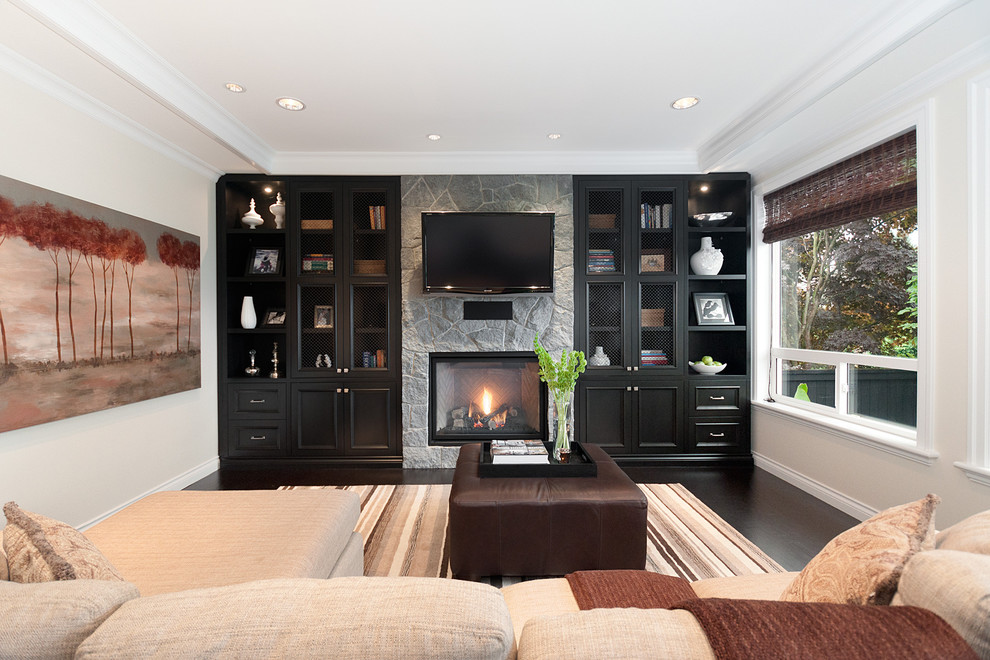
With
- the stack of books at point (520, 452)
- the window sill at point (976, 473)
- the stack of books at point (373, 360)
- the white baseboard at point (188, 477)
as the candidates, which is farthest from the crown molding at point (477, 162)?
the window sill at point (976, 473)

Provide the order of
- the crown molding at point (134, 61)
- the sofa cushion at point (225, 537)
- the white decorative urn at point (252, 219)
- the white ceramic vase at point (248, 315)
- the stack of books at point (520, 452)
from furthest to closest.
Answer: the white ceramic vase at point (248, 315), the white decorative urn at point (252, 219), the stack of books at point (520, 452), the crown molding at point (134, 61), the sofa cushion at point (225, 537)

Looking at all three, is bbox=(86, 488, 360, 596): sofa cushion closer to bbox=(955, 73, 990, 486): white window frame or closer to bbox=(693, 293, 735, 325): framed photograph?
bbox=(955, 73, 990, 486): white window frame

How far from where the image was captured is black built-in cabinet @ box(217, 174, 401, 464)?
13.8 feet

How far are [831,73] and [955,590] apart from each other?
280 centimetres

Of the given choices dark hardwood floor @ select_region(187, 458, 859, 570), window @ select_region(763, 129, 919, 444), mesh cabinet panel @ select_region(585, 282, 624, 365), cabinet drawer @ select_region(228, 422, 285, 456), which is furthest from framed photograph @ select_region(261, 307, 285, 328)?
window @ select_region(763, 129, 919, 444)

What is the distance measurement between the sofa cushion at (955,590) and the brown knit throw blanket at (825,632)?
0.09 ft

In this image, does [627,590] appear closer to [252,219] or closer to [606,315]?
[606,315]

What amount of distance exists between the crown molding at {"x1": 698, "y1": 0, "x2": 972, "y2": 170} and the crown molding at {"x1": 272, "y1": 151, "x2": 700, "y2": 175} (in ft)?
1.69

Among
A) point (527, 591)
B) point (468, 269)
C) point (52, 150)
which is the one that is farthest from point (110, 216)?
point (527, 591)

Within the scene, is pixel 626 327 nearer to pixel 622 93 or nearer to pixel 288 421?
pixel 622 93

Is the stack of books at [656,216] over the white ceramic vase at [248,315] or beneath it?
over

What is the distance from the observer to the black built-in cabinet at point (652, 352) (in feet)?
14.0

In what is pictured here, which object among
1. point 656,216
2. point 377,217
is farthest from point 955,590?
point 377,217

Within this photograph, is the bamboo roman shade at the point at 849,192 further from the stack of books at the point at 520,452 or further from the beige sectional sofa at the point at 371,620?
the beige sectional sofa at the point at 371,620
